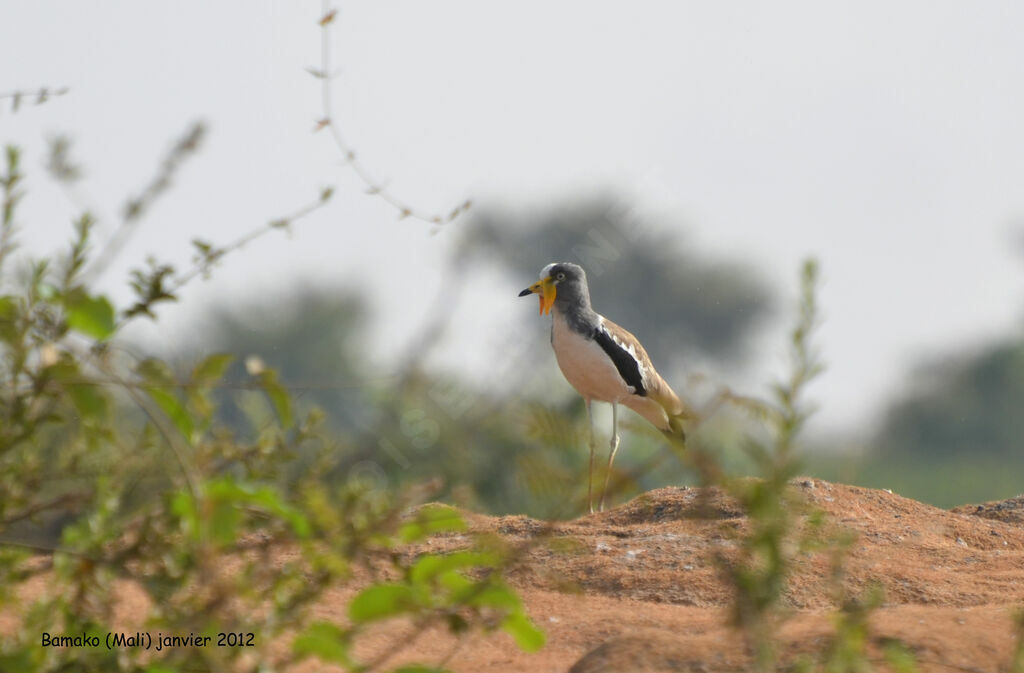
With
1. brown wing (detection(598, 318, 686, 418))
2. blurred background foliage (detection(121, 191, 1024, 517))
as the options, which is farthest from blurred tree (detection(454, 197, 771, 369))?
brown wing (detection(598, 318, 686, 418))

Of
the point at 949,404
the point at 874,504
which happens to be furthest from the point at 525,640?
the point at 949,404

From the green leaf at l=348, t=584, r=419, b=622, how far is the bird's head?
255 inches

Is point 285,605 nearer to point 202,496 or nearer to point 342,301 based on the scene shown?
point 202,496

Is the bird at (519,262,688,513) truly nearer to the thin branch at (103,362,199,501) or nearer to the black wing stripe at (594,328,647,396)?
the black wing stripe at (594,328,647,396)

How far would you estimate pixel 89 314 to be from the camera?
1.49 meters

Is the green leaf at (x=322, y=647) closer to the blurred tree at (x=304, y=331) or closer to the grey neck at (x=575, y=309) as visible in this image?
the grey neck at (x=575, y=309)

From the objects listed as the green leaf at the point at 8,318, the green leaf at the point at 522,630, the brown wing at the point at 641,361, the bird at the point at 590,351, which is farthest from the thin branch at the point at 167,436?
the brown wing at the point at 641,361

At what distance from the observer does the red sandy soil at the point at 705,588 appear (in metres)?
2.39

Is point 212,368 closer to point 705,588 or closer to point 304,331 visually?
point 705,588

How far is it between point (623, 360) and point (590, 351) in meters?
0.30

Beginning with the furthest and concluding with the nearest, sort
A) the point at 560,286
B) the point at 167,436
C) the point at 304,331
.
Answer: the point at 304,331 → the point at 560,286 → the point at 167,436

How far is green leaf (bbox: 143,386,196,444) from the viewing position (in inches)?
54.5

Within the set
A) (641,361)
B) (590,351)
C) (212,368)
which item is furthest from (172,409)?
(641,361)

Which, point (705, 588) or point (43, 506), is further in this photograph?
point (705, 588)
